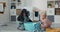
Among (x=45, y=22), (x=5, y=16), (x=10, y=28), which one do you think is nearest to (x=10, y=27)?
(x=10, y=28)

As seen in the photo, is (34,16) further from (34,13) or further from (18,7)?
(18,7)

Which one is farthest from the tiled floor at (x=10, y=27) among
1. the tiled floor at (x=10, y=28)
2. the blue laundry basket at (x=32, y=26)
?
the blue laundry basket at (x=32, y=26)

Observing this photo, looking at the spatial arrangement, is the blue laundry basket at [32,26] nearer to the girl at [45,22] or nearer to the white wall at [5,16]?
the girl at [45,22]

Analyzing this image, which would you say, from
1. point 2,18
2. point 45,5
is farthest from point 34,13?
point 2,18

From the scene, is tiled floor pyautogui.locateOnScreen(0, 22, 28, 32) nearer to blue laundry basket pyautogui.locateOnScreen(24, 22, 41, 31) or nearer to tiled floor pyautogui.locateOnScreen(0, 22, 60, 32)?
tiled floor pyautogui.locateOnScreen(0, 22, 60, 32)

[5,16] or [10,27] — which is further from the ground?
[5,16]

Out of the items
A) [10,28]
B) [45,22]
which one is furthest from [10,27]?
[45,22]

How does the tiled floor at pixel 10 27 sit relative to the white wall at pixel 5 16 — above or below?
below

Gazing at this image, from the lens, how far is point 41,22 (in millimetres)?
1432

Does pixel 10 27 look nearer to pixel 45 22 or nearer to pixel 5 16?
pixel 5 16

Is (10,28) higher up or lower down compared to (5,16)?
lower down

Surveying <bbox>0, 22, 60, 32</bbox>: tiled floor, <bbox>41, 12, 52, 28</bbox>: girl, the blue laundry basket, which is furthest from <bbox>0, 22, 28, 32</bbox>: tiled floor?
<bbox>41, 12, 52, 28</bbox>: girl

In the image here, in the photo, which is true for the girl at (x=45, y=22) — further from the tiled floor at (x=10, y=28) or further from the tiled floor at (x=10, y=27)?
the tiled floor at (x=10, y=28)

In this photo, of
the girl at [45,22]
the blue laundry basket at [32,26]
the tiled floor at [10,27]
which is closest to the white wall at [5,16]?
the tiled floor at [10,27]
